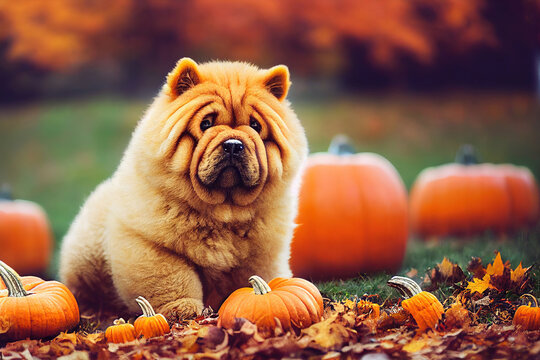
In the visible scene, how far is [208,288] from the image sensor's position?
8.52 feet

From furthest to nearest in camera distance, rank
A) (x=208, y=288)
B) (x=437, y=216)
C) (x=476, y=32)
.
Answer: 1. (x=476, y=32)
2. (x=437, y=216)
3. (x=208, y=288)

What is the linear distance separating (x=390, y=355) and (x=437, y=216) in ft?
11.0

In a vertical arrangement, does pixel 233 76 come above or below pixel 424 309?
above

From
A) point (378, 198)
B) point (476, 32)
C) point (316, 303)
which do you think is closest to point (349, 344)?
point (316, 303)

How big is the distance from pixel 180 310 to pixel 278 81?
123 centimetres

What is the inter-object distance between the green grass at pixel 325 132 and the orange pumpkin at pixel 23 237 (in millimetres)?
1832

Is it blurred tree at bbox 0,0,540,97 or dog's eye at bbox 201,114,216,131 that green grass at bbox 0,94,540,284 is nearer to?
blurred tree at bbox 0,0,540,97

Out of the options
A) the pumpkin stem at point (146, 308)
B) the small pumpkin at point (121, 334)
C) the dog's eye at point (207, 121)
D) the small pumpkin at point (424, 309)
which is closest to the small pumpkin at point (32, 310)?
the small pumpkin at point (121, 334)

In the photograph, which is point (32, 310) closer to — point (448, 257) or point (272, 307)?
point (272, 307)

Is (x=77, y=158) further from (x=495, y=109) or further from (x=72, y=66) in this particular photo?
(x=495, y=109)

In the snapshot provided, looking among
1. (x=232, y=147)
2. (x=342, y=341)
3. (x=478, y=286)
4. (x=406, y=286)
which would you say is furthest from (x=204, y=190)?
(x=478, y=286)

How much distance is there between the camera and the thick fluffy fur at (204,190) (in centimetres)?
233

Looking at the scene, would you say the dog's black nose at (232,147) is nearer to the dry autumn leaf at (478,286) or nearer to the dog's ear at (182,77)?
the dog's ear at (182,77)

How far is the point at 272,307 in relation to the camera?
2.09 meters
